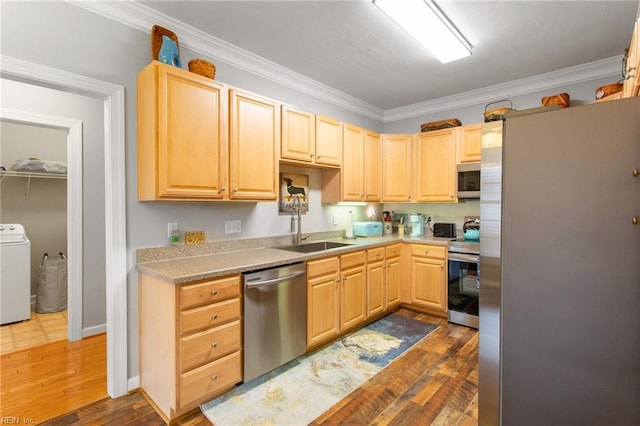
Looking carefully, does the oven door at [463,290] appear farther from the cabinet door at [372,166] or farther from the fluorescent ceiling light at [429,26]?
the fluorescent ceiling light at [429,26]

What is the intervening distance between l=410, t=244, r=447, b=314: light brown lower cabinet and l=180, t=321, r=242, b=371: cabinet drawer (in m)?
2.40

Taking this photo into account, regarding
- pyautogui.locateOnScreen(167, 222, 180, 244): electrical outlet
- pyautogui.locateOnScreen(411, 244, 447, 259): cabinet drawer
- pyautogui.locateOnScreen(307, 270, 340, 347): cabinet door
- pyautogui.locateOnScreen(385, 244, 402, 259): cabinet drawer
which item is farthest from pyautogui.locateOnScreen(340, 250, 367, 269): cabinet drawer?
pyautogui.locateOnScreen(167, 222, 180, 244): electrical outlet

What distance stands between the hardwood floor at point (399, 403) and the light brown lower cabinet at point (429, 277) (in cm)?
94

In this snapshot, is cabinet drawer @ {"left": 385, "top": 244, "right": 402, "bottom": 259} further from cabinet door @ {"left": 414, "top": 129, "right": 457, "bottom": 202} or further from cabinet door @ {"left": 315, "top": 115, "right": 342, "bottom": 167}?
cabinet door @ {"left": 315, "top": 115, "right": 342, "bottom": 167}

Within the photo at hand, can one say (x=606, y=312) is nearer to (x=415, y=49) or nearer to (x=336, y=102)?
(x=415, y=49)

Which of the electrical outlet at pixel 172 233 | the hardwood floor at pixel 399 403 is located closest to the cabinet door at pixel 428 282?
the hardwood floor at pixel 399 403

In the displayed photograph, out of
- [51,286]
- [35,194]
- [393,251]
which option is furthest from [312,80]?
[51,286]

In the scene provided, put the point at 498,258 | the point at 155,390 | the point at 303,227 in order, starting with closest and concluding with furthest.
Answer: the point at 498,258
the point at 155,390
the point at 303,227

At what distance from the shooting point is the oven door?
3.32m

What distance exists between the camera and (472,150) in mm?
3588

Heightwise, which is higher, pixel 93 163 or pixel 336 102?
pixel 336 102

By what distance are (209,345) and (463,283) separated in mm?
2773

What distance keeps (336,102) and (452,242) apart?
2241 mm

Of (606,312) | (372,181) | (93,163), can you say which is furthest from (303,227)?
(606,312)
